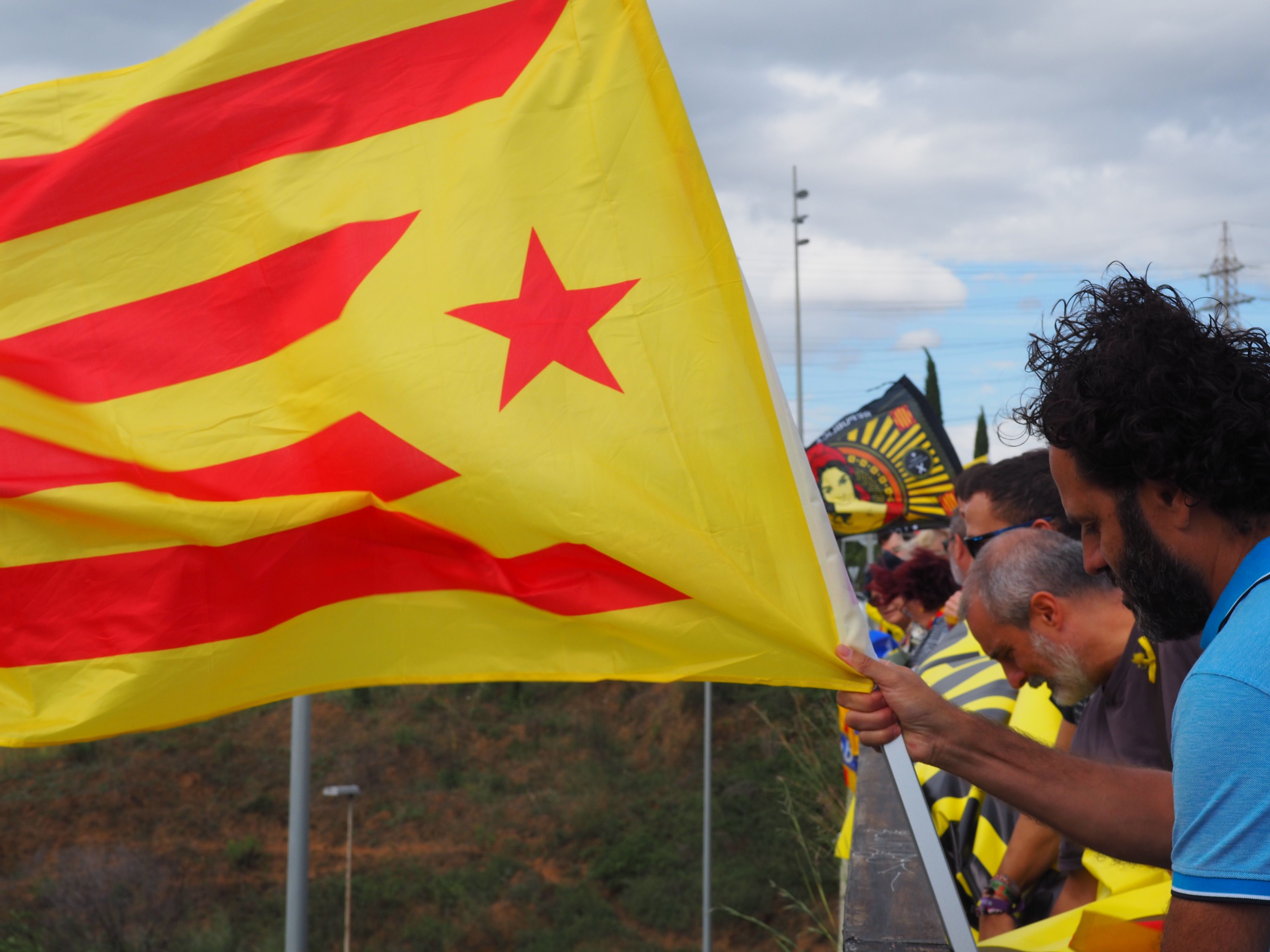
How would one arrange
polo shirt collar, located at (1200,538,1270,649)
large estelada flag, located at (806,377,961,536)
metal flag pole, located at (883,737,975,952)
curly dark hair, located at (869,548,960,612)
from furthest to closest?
large estelada flag, located at (806,377,961,536) < curly dark hair, located at (869,548,960,612) < metal flag pole, located at (883,737,975,952) < polo shirt collar, located at (1200,538,1270,649)

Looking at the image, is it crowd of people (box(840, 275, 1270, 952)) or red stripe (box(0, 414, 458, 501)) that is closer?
crowd of people (box(840, 275, 1270, 952))

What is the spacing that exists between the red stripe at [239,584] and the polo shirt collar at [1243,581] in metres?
1.45

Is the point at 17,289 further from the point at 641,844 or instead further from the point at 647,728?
the point at 647,728

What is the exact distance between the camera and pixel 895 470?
845cm

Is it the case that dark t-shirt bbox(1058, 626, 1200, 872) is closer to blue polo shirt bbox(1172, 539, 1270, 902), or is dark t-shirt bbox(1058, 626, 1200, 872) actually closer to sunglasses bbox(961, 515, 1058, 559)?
sunglasses bbox(961, 515, 1058, 559)

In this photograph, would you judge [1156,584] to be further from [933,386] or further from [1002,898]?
[933,386]

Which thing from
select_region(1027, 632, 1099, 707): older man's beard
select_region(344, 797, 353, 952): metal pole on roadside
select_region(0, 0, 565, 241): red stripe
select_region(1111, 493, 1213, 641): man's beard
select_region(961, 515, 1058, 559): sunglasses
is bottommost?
select_region(344, 797, 353, 952): metal pole on roadside

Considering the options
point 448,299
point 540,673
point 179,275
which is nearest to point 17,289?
point 179,275

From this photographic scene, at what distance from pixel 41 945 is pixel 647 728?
13.7 m

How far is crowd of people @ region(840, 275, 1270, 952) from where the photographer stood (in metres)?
1.22

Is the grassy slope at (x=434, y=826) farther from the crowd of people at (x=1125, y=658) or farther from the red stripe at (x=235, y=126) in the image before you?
the red stripe at (x=235, y=126)

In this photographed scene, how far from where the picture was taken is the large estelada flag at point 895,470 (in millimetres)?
8398

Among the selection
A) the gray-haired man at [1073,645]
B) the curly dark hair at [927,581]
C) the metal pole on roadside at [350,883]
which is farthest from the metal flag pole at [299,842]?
the metal pole on roadside at [350,883]

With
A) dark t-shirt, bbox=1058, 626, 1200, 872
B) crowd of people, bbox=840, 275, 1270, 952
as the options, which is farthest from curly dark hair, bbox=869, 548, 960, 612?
dark t-shirt, bbox=1058, 626, 1200, 872
